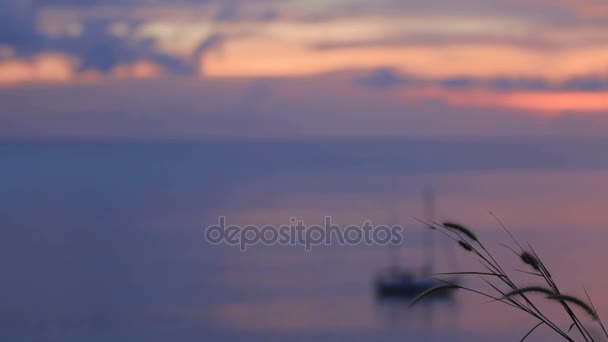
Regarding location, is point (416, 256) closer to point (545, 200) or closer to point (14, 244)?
point (14, 244)

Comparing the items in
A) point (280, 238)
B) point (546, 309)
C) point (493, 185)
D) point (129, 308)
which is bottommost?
point (546, 309)

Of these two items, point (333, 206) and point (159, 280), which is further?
point (333, 206)

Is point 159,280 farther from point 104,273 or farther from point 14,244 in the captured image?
point 14,244

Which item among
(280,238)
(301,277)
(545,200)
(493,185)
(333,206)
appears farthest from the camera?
(493,185)

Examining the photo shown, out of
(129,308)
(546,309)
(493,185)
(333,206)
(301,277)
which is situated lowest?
(546,309)

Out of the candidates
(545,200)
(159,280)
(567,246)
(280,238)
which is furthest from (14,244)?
(545,200)

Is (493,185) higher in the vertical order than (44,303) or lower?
higher

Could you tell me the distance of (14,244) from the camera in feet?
260

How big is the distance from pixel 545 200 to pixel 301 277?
72.6 meters

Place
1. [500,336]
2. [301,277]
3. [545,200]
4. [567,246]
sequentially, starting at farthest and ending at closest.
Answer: [545,200] < [567,246] < [301,277] < [500,336]

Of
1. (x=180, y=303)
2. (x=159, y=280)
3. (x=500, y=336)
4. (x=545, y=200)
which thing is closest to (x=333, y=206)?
(x=545, y=200)

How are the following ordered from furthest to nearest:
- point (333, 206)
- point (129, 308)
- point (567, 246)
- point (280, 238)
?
point (333, 206), point (280, 238), point (567, 246), point (129, 308)

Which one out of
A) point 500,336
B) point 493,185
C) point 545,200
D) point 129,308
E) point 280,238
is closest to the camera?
point 500,336

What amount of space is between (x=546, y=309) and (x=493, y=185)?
111021mm
